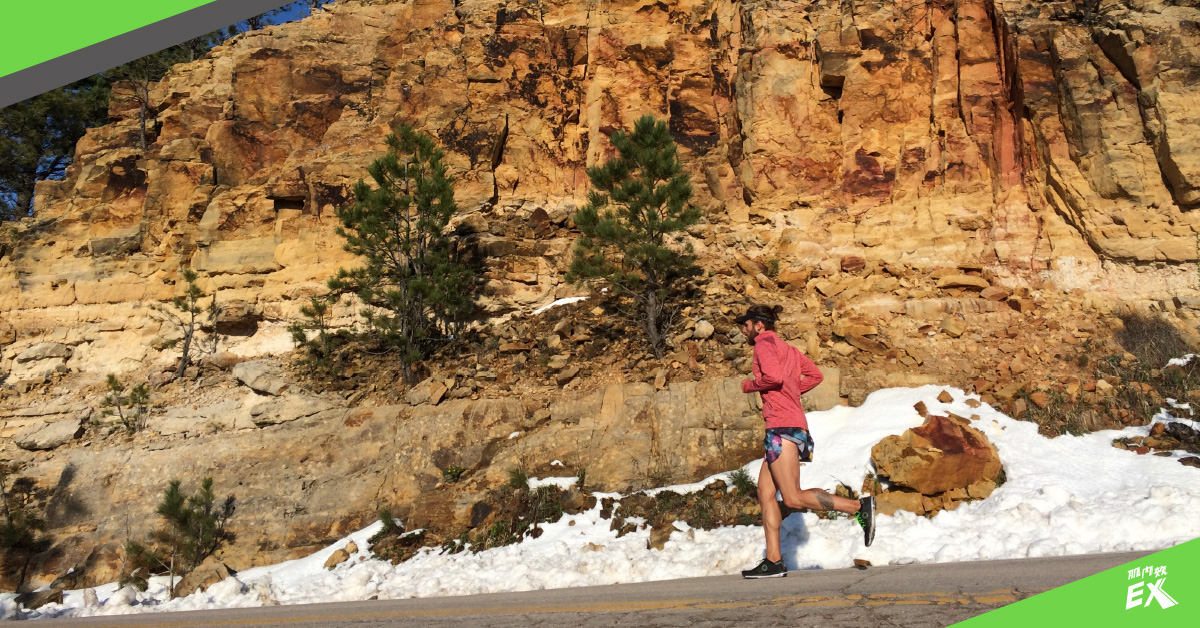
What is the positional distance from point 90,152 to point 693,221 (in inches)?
775

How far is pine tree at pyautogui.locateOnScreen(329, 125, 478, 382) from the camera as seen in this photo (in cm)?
1457

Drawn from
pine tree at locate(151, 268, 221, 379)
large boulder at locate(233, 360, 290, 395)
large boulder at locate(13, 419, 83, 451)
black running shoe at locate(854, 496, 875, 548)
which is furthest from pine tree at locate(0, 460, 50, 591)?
black running shoe at locate(854, 496, 875, 548)

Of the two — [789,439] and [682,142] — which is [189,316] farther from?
[789,439]

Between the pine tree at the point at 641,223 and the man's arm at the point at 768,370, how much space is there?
767 cm

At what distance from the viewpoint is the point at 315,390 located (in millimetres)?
14438

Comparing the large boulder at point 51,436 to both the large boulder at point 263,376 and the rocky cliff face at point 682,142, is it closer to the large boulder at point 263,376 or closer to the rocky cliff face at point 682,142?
the rocky cliff face at point 682,142

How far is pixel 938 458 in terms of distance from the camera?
7355 millimetres

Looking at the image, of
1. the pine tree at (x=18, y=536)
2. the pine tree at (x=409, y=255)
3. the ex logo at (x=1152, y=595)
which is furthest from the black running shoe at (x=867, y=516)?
the pine tree at (x=18, y=536)

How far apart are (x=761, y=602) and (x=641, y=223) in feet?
31.9

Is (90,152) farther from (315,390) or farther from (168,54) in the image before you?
(315,390)

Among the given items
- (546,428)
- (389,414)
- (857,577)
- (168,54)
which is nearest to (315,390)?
(389,414)

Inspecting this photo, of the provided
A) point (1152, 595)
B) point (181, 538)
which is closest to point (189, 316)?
point (181, 538)

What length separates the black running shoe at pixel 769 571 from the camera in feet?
17.4

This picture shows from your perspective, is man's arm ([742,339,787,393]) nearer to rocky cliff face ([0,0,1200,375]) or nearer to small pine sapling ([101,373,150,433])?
rocky cliff face ([0,0,1200,375])
